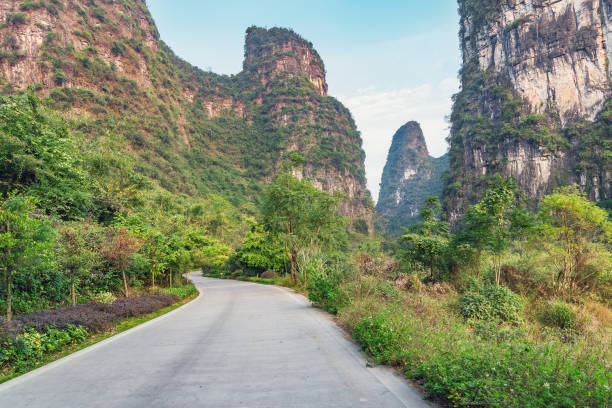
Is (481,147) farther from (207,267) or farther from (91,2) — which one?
(91,2)

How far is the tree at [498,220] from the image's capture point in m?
11.9

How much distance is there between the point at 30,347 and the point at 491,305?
487 inches

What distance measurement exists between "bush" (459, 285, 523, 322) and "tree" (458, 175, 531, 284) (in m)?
1.42

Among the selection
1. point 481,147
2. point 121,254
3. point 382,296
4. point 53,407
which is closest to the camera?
point 53,407

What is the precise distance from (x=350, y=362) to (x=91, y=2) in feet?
406

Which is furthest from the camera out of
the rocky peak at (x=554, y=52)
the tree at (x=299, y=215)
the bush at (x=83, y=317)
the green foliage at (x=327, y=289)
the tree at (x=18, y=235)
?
the rocky peak at (x=554, y=52)

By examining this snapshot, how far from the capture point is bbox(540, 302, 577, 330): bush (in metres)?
9.65

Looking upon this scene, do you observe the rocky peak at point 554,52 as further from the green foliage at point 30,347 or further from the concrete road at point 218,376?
the green foliage at point 30,347

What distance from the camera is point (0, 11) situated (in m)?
65.9

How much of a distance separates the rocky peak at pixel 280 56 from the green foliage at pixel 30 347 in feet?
478

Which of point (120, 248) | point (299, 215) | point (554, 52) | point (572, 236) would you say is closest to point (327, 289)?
point (120, 248)

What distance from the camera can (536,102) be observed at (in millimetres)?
70375

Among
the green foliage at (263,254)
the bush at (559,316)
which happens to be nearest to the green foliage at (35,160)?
the green foliage at (263,254)

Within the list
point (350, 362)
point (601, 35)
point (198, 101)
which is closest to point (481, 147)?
point (601, 35)
